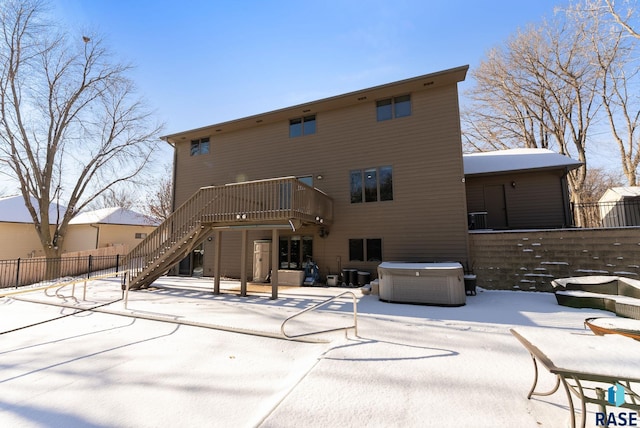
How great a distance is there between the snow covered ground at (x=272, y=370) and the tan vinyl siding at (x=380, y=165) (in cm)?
347

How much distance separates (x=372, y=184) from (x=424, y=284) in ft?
14.9

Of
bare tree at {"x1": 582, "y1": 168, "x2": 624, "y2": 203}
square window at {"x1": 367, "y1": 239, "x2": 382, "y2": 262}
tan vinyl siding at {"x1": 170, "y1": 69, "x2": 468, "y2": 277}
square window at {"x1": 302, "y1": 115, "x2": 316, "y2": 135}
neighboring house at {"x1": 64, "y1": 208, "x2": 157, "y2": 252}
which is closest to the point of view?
tan vinyl siding at {"x1": 170, "y1": 69, "x2": 468, "y2": 277}

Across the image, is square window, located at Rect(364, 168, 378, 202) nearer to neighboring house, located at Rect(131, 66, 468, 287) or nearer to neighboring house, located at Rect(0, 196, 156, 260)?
neighboring house, located at Rect(131, 66, 468, 287)

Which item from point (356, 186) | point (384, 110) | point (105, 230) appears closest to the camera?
point (384, 110)

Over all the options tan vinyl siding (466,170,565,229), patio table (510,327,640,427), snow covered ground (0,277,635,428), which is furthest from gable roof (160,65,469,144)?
patio table (510,327,640,427)

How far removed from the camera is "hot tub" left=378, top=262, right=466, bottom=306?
7230mm

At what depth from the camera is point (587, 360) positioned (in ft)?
6.92

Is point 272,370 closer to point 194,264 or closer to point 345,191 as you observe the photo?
point 345,191

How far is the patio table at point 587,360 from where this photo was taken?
6.37ft

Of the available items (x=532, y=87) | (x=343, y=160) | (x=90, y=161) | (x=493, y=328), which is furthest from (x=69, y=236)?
(x=532, y=87)

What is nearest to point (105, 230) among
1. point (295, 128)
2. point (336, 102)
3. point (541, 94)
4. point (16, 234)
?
point (16, 234)

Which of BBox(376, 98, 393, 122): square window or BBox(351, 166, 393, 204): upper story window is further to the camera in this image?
BBox(376, 98, 393, 122): square window

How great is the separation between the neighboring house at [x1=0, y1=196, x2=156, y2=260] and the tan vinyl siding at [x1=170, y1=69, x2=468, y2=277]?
14.1 m

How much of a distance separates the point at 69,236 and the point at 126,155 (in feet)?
42.7
